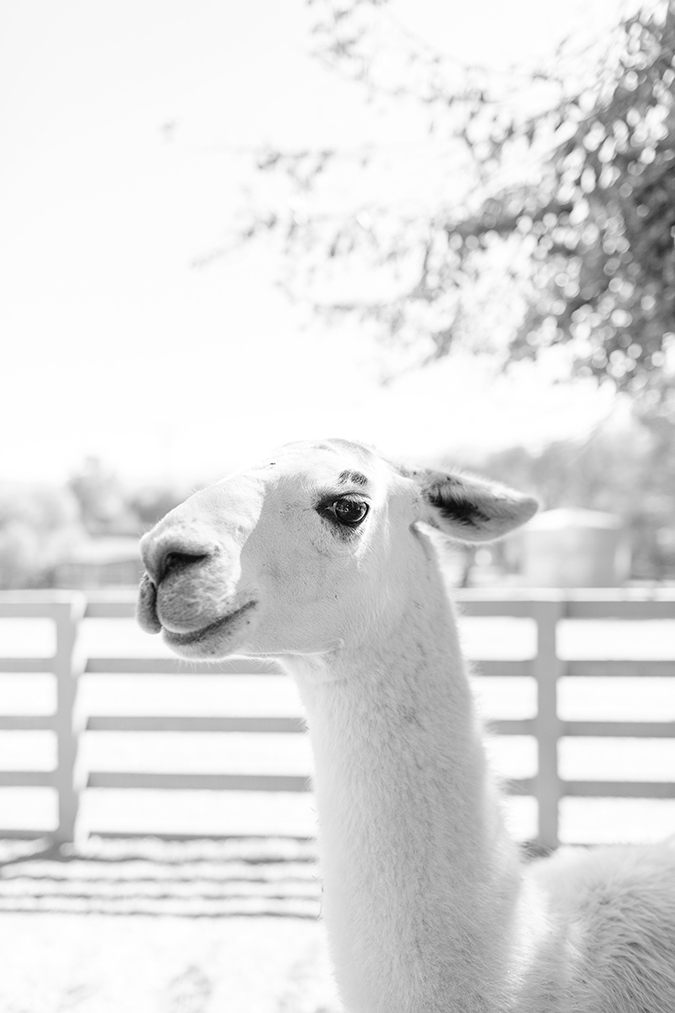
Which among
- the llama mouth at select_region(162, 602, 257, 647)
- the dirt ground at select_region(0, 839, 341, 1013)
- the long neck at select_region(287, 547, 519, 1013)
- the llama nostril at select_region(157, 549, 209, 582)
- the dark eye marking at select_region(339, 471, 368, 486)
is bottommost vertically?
the dirt ground at select_region(0, 839, 341, 1013)

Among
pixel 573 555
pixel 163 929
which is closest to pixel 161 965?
pixel 163 929

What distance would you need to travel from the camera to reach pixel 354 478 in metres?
1.75

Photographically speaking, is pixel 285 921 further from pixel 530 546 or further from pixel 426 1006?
pixel 530 546

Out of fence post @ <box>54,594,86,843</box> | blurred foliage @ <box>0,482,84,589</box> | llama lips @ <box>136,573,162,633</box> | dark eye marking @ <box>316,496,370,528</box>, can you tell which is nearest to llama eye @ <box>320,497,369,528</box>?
dark eye marking @ <box>316,496,370,528</box>

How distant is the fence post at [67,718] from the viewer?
4781mm

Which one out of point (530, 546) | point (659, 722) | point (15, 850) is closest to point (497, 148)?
point (659, 722)

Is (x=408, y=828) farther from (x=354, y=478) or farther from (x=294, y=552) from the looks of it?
(x=354, y=478)

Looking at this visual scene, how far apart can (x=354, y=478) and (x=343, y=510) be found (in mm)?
85

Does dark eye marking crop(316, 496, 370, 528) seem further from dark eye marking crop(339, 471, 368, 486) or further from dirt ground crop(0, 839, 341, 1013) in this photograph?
dirt ground crop(0, 839, 341, 1013)

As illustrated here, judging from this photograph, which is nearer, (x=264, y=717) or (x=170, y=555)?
(x=170, y=555)

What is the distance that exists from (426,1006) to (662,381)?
215 inches

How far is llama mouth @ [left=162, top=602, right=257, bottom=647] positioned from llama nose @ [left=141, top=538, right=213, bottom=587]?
12 centimetres

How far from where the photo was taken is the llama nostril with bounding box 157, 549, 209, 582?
147 cm

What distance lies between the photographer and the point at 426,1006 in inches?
59.7
